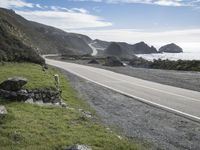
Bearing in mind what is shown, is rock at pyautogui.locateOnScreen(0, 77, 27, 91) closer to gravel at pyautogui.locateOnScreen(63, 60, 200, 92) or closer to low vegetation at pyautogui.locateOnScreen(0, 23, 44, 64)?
gravel at pyautogui.locateOnScreen(63, 60, 200, 92)

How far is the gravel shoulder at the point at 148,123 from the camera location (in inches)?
451

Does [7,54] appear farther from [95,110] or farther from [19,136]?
[19,136]

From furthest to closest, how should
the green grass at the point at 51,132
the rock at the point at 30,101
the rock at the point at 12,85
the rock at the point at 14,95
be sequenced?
the rock at the point at 12,85 < the rock at the point at 30,101 < the rock at the point at 14,95 < the green grass at the point at 51,132

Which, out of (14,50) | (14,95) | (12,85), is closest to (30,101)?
(14,95)

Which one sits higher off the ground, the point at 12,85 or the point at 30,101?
A: the point at 12,85

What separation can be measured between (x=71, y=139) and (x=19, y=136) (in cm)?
135

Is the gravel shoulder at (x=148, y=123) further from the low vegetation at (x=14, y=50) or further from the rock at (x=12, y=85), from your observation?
the low vegetation at (x=14, y=50)

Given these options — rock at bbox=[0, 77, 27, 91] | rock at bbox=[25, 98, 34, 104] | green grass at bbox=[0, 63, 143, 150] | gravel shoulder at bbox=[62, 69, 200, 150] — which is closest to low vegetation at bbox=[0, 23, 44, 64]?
gravel shoulder at bbox=[62, 69, 200, 150]

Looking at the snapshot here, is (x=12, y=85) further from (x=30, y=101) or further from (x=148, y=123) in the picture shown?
(x=148, y=123)

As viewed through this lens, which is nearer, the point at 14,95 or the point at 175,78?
the point at 14,95

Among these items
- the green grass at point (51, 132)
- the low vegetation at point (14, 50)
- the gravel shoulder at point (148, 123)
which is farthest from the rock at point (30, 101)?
the low vegetation at point (14, 50)

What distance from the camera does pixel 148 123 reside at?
14109 millimetres

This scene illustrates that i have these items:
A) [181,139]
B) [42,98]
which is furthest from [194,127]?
[42,98]

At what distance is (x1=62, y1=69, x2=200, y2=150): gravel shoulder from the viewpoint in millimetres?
11445
